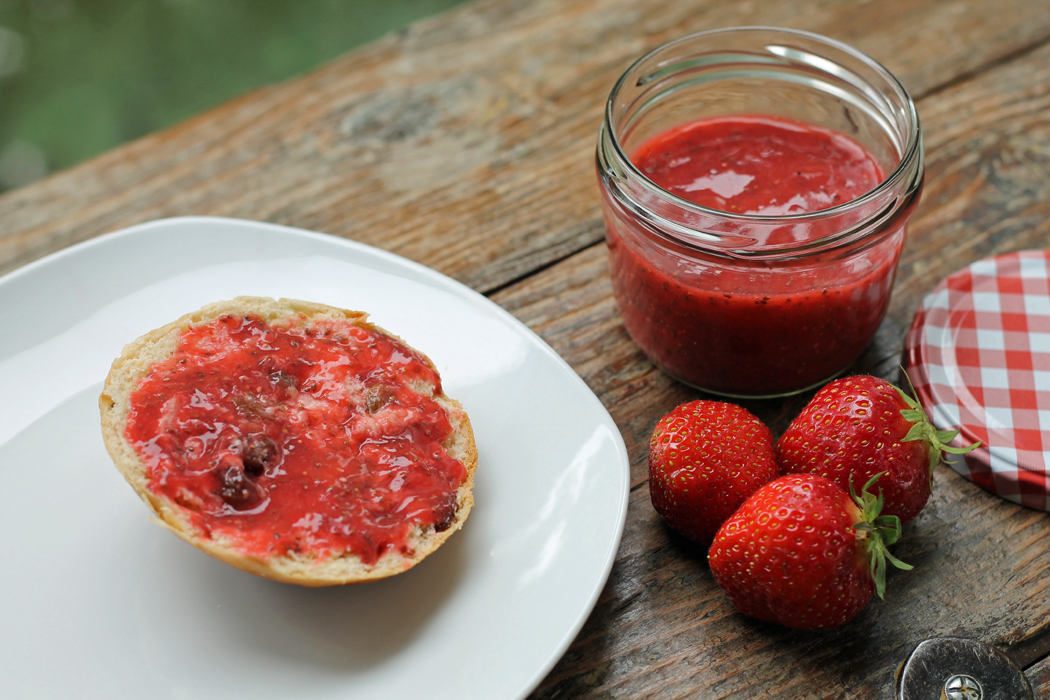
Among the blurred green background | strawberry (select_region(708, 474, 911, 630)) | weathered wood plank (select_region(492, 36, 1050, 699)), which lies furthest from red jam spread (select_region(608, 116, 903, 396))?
the blurred green background

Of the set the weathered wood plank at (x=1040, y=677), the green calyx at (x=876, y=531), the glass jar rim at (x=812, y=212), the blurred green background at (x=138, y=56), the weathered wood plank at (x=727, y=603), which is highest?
the glass jar rim at (x=812, y=212)

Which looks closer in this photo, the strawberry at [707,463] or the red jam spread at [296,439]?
the red jam spread at [296,439]

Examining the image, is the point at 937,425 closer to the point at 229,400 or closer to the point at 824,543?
the point at 824,543

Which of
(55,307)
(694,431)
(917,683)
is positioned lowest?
(917,683)

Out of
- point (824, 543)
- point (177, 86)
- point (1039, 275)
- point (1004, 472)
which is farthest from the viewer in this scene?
point (177, 86)

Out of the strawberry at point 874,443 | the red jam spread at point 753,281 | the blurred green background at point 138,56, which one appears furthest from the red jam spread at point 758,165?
the blurred green background at point 138,56

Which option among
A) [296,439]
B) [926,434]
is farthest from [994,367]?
[296,439]

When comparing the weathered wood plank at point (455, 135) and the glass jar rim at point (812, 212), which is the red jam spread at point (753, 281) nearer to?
the glass jar rim at point (812, 212)

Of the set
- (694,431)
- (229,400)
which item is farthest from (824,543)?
(229,400)
